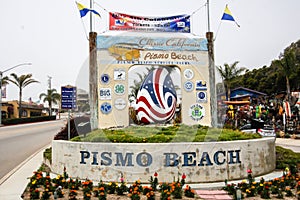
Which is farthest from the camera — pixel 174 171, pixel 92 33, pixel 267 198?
pixel 92 33

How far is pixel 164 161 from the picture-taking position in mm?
7730

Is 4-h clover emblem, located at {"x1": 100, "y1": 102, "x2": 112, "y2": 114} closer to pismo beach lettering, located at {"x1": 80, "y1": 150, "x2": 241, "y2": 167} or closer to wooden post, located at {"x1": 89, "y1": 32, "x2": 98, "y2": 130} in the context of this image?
wooden post, located at {"x1": 89, "y1": 32, "x2": 98, "y2": 130}

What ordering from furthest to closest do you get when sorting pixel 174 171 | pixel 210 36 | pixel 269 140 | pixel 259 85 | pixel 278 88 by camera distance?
pixel 259 85, pixel 278 88, pixel 210 36, pixel 269 140, pixel 174 171

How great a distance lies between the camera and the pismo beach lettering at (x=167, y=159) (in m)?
7.73

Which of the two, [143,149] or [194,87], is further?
[194,87]

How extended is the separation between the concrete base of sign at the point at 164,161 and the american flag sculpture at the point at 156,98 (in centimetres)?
202

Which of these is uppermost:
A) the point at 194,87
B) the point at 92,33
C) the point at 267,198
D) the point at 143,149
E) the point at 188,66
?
the point at 92,33

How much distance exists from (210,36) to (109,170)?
32.0 feet

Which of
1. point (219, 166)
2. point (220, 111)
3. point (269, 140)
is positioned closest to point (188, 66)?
point (220, 111)

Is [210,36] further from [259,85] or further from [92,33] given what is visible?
[259,85]

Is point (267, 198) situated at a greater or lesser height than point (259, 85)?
lesser

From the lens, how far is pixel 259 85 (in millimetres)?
49469

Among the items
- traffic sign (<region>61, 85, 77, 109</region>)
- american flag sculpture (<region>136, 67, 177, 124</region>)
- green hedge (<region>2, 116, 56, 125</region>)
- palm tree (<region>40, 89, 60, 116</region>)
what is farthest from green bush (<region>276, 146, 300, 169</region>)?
palm tree (<region>40, 89, 60, 116</region>)

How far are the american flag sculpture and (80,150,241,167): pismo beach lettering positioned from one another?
2121mm
